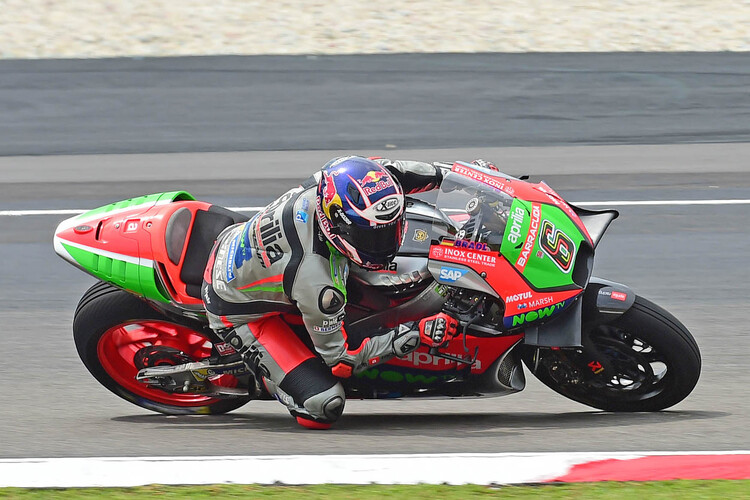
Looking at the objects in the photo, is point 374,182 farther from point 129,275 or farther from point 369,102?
point 369,102

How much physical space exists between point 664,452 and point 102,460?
2.28 meters

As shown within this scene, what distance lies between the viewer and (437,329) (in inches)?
194

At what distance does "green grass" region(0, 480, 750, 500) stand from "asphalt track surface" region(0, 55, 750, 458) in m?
0.53

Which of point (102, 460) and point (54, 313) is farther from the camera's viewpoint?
point (54, 313)

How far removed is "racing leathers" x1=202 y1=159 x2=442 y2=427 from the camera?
495 cm

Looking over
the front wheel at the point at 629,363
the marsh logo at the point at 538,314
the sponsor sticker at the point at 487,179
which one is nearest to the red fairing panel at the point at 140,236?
the sponsor sticker at the point at 487,179

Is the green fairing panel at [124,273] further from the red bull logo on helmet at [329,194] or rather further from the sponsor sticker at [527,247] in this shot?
the sponsor sticker at [527,247]

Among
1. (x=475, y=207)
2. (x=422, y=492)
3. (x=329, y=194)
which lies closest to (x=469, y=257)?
(x=475, y=207)

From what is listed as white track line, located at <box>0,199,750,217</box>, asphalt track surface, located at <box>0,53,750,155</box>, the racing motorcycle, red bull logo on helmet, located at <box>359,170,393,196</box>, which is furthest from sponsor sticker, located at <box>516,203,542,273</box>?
asphalt track surface, located at <box>0,53,750,155</box>

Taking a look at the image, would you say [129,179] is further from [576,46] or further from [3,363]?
[576,46]

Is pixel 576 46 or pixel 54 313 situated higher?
pixel 576 46

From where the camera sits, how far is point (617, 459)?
468 centimetres

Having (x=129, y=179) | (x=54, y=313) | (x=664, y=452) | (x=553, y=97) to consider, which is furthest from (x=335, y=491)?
(x=553, y=97)

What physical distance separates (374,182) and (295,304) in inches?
29.3
